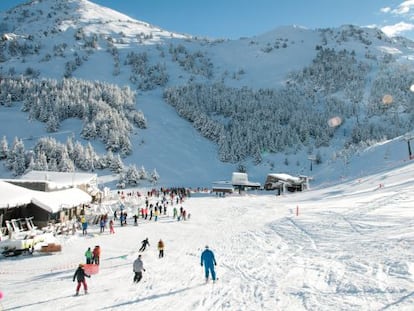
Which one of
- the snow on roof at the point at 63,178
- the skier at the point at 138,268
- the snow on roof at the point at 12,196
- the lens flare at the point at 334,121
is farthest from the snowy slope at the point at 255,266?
the lens flare at the point at 334,121

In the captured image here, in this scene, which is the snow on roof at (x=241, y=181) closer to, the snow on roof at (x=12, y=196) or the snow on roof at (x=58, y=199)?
the snow on roof at (x=58, y=199)

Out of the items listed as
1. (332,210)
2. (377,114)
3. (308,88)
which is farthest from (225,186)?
(308,88)

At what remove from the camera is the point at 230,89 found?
119812mm

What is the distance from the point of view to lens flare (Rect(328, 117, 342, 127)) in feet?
320

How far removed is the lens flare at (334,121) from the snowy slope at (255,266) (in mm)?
72595

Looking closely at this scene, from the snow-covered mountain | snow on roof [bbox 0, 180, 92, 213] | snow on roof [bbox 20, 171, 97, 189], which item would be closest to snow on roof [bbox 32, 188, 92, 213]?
snow on roof [bbox 0, 180, 92, 213]

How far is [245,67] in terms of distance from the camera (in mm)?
154500

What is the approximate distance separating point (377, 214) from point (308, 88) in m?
113

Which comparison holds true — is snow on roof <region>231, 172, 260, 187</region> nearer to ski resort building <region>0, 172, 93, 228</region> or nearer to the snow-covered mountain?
the snow-covered mountain

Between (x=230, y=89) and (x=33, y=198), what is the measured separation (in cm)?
9729

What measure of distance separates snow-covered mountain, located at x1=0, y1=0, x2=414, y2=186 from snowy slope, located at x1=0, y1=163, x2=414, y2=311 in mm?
37649

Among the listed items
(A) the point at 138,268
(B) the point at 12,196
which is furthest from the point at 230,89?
A: (A) the point at 138,268

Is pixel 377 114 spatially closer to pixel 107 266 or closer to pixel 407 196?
pixel 407 196

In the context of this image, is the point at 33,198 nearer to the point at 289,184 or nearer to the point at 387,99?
the point at 289,184
